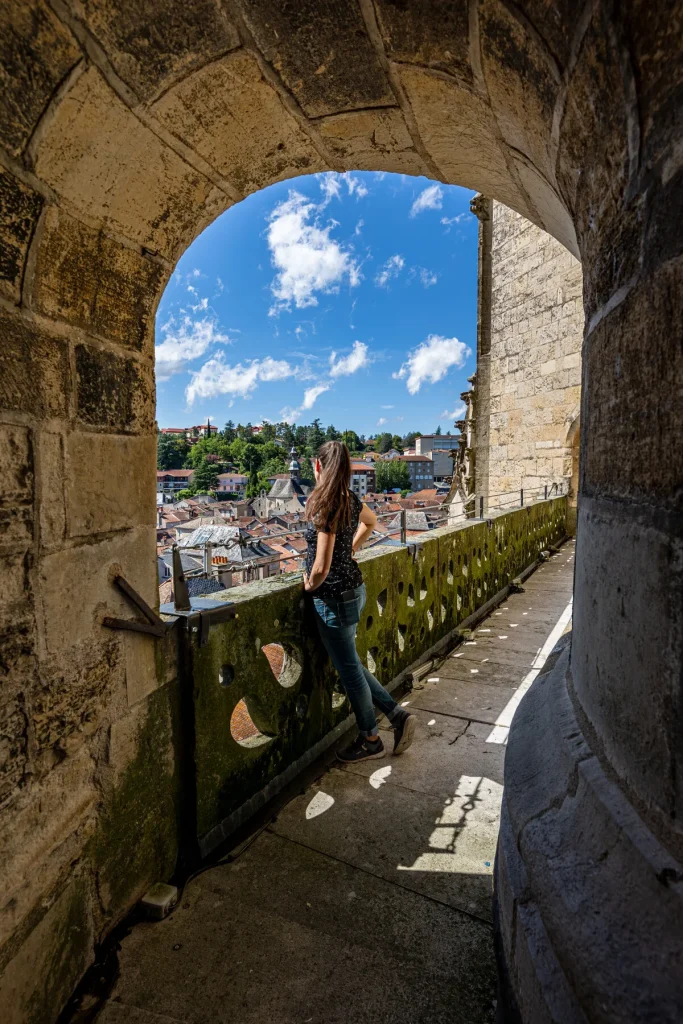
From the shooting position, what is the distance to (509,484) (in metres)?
9.93

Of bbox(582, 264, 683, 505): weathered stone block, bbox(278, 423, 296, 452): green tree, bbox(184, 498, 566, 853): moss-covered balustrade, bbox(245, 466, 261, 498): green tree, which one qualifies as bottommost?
bbox(245, 466, 261, 498): green tree

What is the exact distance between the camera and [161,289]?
1.64 m

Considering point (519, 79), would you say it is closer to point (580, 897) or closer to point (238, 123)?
point (238, 123)

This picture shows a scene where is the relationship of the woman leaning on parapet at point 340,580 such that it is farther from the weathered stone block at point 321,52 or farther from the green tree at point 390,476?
the green tree at point 390,476

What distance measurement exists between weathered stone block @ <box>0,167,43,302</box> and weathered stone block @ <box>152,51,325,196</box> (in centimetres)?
37

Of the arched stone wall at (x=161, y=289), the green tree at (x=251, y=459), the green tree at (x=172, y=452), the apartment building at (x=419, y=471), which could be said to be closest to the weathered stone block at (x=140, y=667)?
the arched stone wall at (x=161, y=289)

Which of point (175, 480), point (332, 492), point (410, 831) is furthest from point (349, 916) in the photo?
point (175, 480)

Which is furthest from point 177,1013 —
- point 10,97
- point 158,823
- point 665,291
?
point 10,97

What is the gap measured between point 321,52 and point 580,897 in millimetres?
1700

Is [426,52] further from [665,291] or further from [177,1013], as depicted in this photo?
[177,1013]

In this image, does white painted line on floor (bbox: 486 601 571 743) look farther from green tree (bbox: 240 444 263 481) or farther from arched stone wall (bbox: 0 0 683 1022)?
green tree (bbox: 240 444 263 481)

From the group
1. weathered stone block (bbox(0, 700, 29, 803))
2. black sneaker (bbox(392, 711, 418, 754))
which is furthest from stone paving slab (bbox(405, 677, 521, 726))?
weathered stone block (bbox(0, 700, 29, 803))

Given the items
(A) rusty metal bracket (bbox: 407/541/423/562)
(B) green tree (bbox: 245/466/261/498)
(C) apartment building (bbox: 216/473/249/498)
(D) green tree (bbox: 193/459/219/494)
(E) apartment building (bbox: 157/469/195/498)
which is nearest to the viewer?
(A) rusty metal bracket (bbox: 407/541/423/562)

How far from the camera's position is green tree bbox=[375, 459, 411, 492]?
9969 cm
